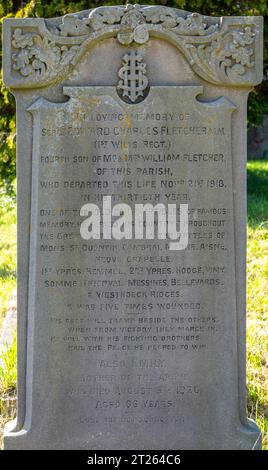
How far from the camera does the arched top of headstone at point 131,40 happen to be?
11.8ft

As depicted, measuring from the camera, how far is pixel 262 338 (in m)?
5.35

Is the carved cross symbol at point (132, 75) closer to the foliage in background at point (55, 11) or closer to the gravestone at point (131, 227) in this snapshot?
→ the gravestone at point (131, 227)

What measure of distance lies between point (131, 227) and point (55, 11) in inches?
238

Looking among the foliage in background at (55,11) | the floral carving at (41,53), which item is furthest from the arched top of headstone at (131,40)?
the foliage in background at (55,11)

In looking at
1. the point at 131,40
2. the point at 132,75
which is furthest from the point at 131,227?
the point at 131,40

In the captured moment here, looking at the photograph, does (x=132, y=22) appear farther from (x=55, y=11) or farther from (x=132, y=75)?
(x=55, y=11)

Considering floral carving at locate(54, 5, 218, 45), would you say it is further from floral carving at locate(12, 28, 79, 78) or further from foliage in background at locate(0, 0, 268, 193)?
foliage in background at locate(0, 0, 268, 193)

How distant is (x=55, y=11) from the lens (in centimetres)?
895

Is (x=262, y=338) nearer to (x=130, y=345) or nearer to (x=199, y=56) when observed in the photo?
(x=130, y=345)

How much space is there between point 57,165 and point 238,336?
52.9 inches

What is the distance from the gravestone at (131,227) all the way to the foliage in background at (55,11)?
5.41 metres

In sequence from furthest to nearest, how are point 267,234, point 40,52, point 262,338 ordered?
point 267,234 → point 262,338 → point 40,52
